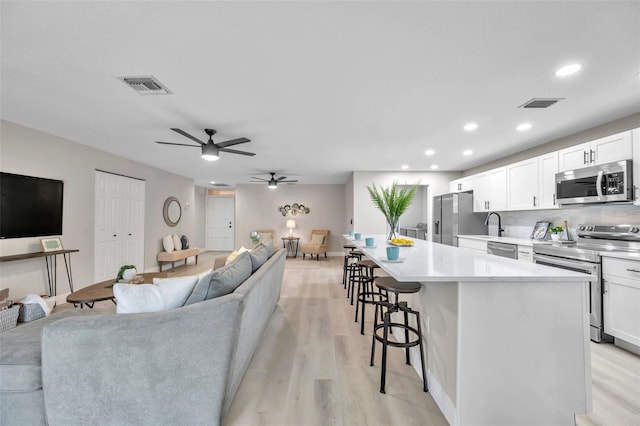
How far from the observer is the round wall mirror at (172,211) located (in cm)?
689

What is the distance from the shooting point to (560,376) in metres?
1.51

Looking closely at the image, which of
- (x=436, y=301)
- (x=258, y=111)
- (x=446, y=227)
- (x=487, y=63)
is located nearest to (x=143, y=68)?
(x=258, y=111)

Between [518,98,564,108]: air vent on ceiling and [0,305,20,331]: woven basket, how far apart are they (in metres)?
5.90

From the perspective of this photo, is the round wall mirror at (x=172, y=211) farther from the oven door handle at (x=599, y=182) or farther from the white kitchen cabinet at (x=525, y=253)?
the oven door handle at (x=599, y=182)

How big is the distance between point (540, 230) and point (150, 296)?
4976 millimetres

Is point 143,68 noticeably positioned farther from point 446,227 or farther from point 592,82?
point 446,227

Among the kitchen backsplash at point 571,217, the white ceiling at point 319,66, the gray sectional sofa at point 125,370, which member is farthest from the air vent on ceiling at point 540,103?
the gray sectional sofa at point 125,370

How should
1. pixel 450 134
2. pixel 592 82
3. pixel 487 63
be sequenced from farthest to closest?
1. pixel 450 134
2. pixel 592 82
3. pixel 487 63

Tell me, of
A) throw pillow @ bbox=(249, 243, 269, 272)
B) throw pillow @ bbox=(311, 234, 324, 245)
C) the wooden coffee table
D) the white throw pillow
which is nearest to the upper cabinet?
throw pillow @ bbox=(249, 243, 269, 272)

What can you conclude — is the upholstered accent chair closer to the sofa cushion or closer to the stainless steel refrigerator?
the stainless steel refrigerator

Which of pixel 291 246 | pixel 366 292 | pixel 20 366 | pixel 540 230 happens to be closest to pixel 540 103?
pixel 540 230

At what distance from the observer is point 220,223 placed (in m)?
10.2

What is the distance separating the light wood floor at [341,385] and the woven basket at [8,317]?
1757 mm

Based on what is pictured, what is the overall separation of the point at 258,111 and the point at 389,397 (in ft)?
9.50
